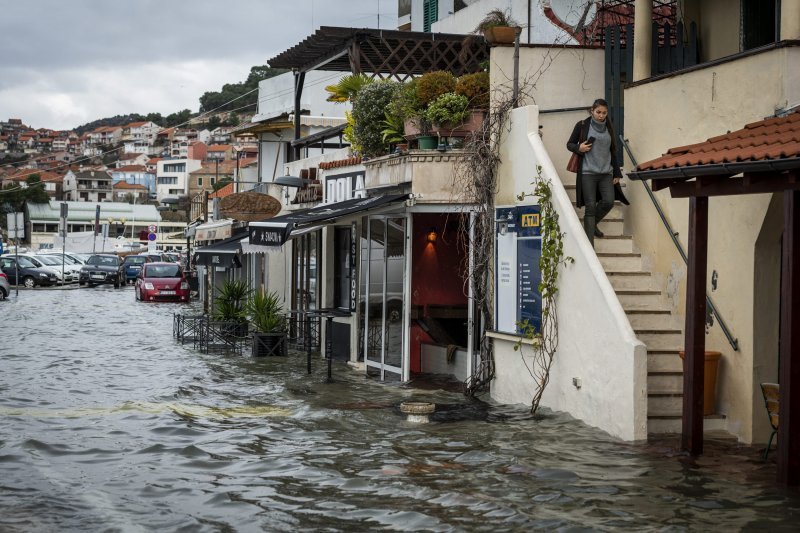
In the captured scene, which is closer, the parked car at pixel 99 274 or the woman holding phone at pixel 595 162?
the woman holding phone at pixel 595 162

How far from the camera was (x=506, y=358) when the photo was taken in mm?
14078

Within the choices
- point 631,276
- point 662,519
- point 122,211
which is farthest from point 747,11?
point 122,211

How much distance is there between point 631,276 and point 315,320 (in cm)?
1045

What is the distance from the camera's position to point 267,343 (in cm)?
2088

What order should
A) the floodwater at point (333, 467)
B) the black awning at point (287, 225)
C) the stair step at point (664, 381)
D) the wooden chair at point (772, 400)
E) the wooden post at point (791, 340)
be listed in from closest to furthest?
the floodwater at point (333, 467)
the wooden post at point (791, 340)
the wooden chair at point (772, 400)
the stair step at point (664, 381)
the black awning at point (287, 225)

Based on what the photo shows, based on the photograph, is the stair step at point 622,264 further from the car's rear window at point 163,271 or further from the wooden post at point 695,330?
the car's rear window at point 163,271

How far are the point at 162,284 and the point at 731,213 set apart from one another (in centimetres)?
3279

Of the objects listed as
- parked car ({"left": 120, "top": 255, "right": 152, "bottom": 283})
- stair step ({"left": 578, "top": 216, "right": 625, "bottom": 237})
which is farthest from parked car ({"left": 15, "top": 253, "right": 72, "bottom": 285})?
stair step ({"left": 578, "top": 216, "right": 625, "bottom": 237})

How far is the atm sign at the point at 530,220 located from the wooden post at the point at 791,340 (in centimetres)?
463

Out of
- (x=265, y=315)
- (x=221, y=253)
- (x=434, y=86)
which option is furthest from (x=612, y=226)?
(x=221, y=253)

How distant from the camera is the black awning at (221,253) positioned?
2405 cm

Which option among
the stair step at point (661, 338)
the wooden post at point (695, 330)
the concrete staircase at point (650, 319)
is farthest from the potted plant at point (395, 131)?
the wooden post at point (695, 330)

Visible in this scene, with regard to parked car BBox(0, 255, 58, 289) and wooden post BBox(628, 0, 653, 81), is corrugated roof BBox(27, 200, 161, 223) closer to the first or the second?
parked car BBox(0, 255, 58, 289)

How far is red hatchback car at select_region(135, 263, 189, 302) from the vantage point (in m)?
41.5
